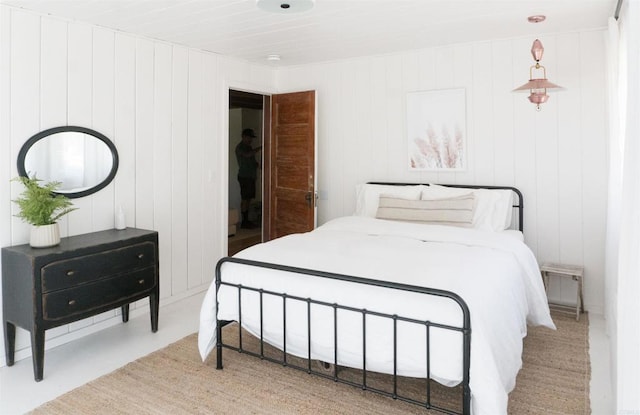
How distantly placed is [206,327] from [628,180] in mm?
2385

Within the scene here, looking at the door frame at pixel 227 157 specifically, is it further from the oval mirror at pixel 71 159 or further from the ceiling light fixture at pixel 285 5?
the ceiling light fixture at pixel 285 5

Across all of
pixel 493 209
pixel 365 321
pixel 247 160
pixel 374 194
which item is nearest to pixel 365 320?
pixel 365 321

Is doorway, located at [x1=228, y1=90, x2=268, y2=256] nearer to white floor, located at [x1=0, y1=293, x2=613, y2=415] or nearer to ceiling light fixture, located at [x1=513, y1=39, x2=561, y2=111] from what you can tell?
white floor, located at [x1=0, y1=293, x2=613, y2=415]

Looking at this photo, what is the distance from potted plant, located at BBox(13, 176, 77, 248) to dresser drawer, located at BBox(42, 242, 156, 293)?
23 cm

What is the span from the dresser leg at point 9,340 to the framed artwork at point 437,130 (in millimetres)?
3575

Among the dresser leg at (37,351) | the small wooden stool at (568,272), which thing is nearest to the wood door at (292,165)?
the small wooden stool at (568,272)

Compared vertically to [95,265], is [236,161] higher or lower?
higher

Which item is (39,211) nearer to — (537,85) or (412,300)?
(412,300)

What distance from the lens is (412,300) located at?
226cm

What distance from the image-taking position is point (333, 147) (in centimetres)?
521

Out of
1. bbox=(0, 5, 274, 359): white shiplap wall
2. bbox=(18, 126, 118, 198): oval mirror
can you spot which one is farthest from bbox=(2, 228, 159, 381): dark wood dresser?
bbox=(18, 126, 118, 198): oval mirror

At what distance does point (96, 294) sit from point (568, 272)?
11.8ft

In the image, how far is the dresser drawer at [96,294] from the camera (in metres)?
2.86

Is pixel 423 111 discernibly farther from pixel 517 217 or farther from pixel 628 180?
pixel 628 180
